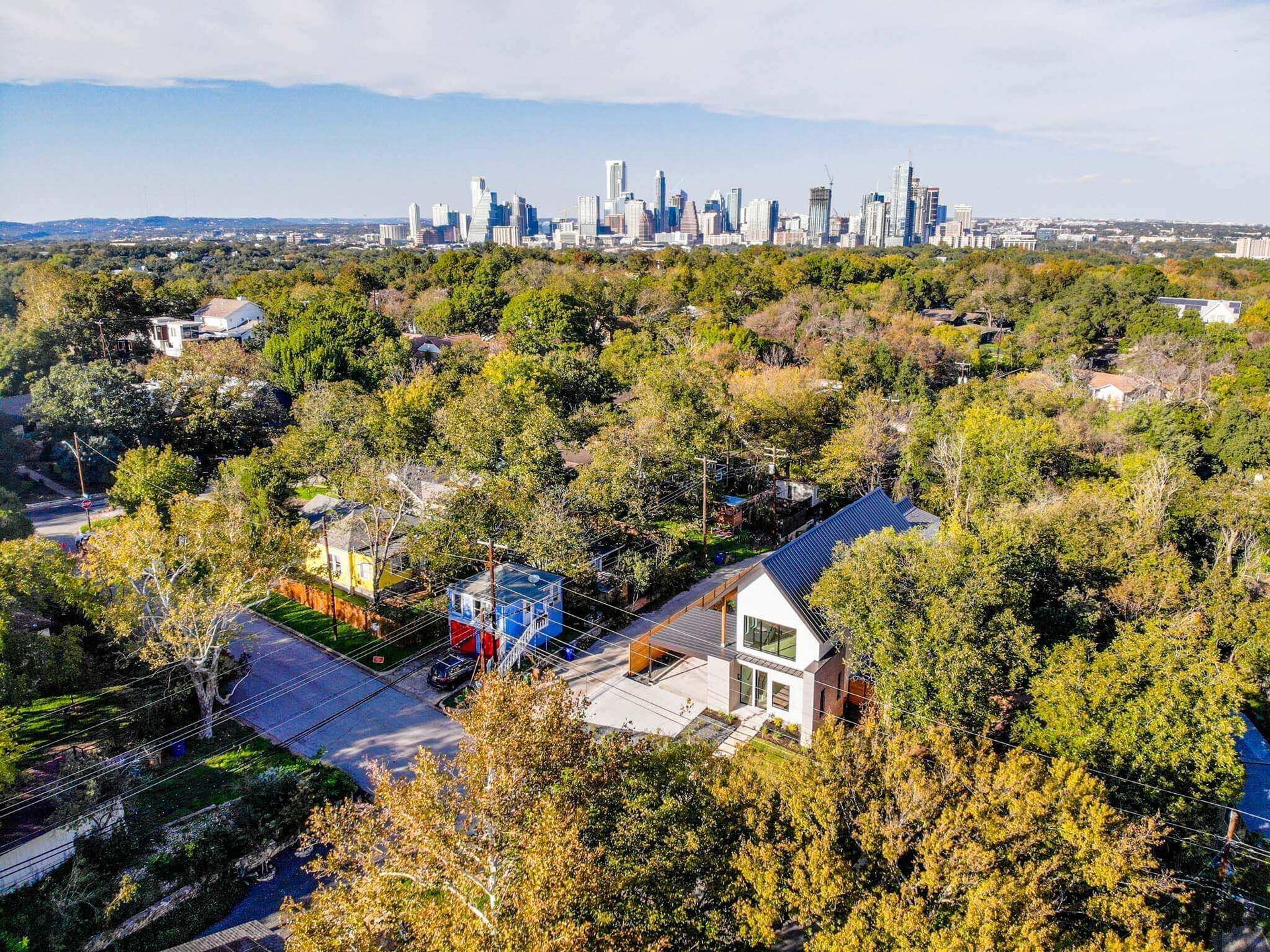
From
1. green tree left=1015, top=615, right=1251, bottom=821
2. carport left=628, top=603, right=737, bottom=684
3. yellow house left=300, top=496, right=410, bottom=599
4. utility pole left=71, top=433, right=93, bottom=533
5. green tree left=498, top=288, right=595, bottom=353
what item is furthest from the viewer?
green tree left=498, top=288, right=595, bottom=353

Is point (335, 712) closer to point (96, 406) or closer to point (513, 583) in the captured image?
point (513, 583)

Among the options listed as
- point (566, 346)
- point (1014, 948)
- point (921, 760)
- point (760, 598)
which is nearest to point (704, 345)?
point (566, 346)

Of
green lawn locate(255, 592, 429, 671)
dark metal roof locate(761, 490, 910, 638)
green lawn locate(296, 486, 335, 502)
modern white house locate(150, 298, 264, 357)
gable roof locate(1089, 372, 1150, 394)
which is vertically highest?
modern white house locate(150, 298, 264, 357)

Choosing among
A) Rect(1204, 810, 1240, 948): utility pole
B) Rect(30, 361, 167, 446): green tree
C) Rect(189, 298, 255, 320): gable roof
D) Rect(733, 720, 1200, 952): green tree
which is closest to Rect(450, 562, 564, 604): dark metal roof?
Rect(733, 720, 1200, 952): green tree

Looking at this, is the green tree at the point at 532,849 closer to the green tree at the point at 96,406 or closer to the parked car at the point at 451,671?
the parked car at the point at 451,671

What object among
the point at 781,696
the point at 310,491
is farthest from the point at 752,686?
the point at 310,491

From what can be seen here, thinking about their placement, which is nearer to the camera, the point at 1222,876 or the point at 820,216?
the point at 1222,876

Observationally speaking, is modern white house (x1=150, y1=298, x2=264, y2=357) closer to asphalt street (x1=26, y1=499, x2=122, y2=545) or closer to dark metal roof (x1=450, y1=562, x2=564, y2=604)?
asphalt street (x1=26, y1=499, x2=122, y2=545)
